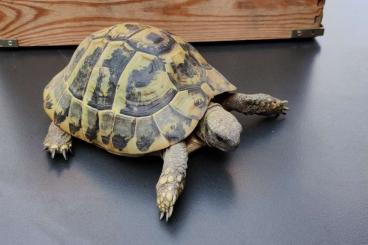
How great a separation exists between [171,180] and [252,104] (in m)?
0.34

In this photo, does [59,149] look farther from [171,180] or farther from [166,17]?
[166,17]

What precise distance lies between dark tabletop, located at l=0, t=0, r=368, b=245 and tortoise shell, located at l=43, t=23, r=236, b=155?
0.09m

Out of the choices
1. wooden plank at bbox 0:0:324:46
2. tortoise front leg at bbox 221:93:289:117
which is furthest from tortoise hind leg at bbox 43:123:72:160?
wooden plank at bbox 0:0:324:46

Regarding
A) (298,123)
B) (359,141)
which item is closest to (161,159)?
(298,123)

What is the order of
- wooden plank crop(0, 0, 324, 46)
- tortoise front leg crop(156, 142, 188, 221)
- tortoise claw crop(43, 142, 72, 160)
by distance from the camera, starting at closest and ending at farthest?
tortoise front leg crop(156, 142, 188, 221)
tortoise claw crop(43, 142, 72, 160)
wooden plank crop(0, 0, 324, 46)

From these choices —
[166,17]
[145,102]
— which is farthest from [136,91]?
[166,17]

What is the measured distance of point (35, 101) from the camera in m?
1.22

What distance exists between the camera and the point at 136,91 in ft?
A: 3.06

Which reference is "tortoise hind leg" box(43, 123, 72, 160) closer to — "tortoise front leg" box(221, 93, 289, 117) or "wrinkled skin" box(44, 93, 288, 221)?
"wrinkled skin" box(44, 93, 288, 221)

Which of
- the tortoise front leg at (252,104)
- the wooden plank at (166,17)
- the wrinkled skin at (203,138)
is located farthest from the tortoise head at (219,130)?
the wooden plank at (166,17)

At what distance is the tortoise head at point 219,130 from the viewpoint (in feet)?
2.92

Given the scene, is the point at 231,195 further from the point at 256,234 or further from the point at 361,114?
the point at 361,114

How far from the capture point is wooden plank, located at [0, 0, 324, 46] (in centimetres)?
142

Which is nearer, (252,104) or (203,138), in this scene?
(203,138)
